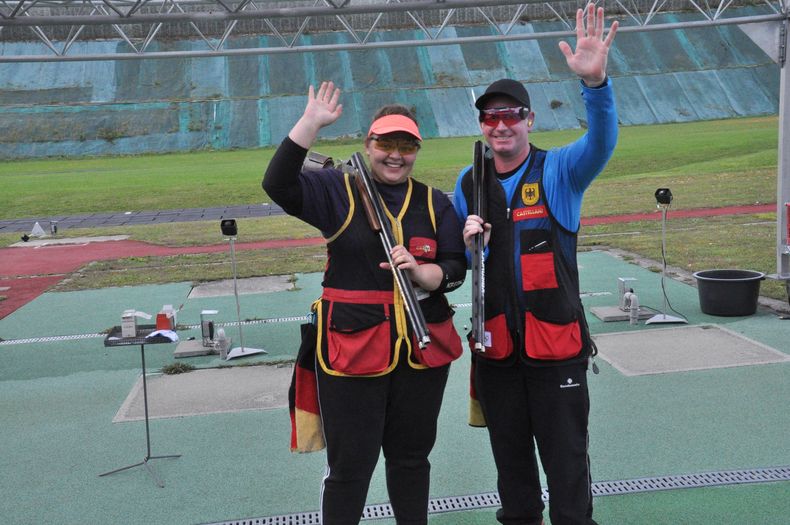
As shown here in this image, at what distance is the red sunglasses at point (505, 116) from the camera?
10.4ft

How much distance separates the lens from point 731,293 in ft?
25.9

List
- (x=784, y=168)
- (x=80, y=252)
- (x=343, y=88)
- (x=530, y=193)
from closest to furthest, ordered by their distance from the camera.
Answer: (x=530, y=193) → (x=784, y=168) → (x=80, y=252) → (x=343, y=88)

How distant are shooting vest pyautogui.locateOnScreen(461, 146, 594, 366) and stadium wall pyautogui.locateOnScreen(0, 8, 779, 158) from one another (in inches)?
1367

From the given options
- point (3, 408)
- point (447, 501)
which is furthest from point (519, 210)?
point (3, 408)

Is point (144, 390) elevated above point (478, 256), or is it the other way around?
point (478, 256)

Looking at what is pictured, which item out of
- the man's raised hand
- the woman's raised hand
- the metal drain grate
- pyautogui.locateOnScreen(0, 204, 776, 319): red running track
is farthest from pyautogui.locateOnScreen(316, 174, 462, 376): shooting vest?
pyautogui.locateOnScreen(0, 204, 776, 319): red running track

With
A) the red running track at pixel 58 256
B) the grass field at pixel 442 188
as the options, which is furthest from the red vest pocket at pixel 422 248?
the red running track at pixel 58 256

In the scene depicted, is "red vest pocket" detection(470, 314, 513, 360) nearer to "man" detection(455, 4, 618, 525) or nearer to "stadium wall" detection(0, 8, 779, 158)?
"man" detection(455, 4, 618, 525)

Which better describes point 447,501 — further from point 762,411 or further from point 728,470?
point 762,411

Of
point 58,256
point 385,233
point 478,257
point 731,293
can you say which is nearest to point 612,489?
point 478,257

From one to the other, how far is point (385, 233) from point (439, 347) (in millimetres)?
502

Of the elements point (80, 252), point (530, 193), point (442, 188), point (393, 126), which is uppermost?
point (442, 188)

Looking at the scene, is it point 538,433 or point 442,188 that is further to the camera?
point 442,188

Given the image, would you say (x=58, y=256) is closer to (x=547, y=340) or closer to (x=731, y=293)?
(x=731, y=293)
